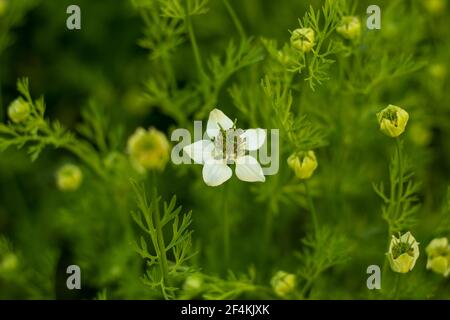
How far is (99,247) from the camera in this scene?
156 centimetres

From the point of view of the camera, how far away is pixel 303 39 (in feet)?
3.45

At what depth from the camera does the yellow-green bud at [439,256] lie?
45.2 inches

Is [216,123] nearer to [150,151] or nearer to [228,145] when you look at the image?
[228,145]

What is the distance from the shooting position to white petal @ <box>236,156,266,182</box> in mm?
1087

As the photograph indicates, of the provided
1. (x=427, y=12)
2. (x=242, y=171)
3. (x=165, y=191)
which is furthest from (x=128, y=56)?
(x=242, y=171)

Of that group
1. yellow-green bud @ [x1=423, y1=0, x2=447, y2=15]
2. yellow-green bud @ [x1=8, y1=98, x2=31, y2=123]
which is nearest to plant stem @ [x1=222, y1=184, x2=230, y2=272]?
yellow-green bud @ [x1=8, y1=98, x2=31, y2=123]

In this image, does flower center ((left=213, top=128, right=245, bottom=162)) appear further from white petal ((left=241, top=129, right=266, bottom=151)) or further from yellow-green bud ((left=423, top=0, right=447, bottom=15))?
yellow-green bud ((left=423, top=0, right=447, bottom=15))

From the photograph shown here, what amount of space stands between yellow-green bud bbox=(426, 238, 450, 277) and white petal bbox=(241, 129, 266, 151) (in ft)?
1.12

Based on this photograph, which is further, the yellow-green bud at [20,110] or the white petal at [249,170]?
the yellow-green bud at [20,110]

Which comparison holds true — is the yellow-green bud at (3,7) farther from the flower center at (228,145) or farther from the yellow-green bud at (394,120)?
the yellow-green bud at (394,120)

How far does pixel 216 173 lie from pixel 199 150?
0.21 ft

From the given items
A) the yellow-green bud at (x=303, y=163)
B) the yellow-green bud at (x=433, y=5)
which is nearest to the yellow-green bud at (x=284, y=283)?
the yellow-green bud at (x=303, y=163)

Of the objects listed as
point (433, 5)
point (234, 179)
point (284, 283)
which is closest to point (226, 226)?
point (284, 283)
